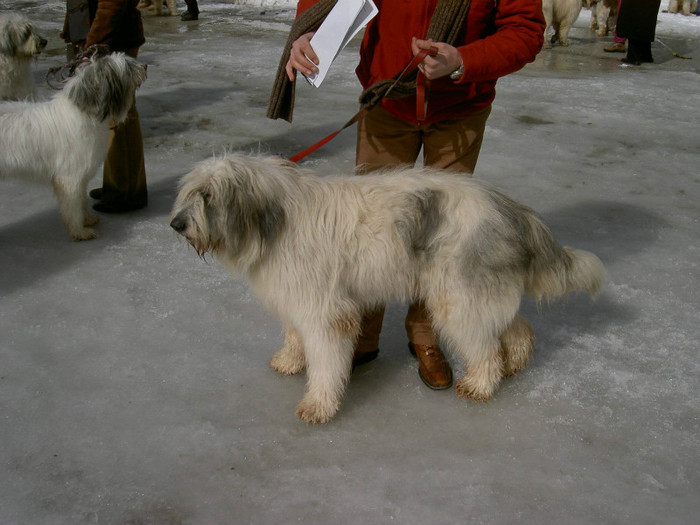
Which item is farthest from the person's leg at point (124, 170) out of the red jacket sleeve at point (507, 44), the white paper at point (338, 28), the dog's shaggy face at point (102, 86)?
the red jacket sleeve at point (507, 44)

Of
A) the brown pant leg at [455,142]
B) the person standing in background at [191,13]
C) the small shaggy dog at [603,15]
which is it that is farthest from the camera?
the person standing in background at [191,13]

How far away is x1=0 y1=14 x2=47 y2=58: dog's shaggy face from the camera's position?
5301mm

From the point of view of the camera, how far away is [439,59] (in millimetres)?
2396

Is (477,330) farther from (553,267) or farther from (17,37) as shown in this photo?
(17,37)

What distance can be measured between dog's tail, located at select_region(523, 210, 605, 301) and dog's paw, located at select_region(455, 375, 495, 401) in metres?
0.45

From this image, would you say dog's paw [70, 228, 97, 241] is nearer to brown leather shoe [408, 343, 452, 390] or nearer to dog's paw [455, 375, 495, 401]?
brown leather shoe [408, 343, 452, 390]

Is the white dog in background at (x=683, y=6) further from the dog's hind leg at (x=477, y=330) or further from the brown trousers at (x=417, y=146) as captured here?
the dog's hind leg at (x=477, y=330)

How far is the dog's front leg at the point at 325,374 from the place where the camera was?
103 inches

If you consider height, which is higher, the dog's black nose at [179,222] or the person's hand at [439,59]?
the person's hand at [439,59]

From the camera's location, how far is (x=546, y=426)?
2.74 metres

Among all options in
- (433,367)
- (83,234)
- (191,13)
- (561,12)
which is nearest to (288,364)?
(433,367)

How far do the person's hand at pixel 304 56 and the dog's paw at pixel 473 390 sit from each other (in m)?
1.46

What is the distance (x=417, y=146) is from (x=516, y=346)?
1.00 meters

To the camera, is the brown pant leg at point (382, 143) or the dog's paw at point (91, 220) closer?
the brown pant leg at point (382, 143)
